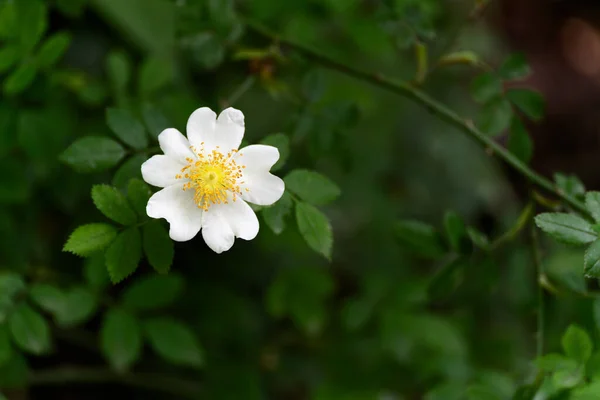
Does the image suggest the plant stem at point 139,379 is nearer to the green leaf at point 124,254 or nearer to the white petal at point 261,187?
the green leaf at point 124,254

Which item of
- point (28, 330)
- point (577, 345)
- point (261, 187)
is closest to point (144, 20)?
point (28, 330)

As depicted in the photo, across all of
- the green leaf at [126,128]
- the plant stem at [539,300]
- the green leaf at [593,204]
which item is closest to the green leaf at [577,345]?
the plant stem at [539,300]

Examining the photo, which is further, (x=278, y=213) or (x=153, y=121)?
(x=153, y=121)

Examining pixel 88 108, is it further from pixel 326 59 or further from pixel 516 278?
pixel 516 278

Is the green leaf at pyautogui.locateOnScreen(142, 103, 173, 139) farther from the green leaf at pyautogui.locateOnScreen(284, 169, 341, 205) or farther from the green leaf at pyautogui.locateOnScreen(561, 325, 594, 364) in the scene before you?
the green leaf at pyautogui.locateOnScreen(561, 325, 594, 364)

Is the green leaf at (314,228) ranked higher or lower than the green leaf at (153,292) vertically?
lower

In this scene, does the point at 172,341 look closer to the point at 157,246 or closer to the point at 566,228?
the point at 157,246
